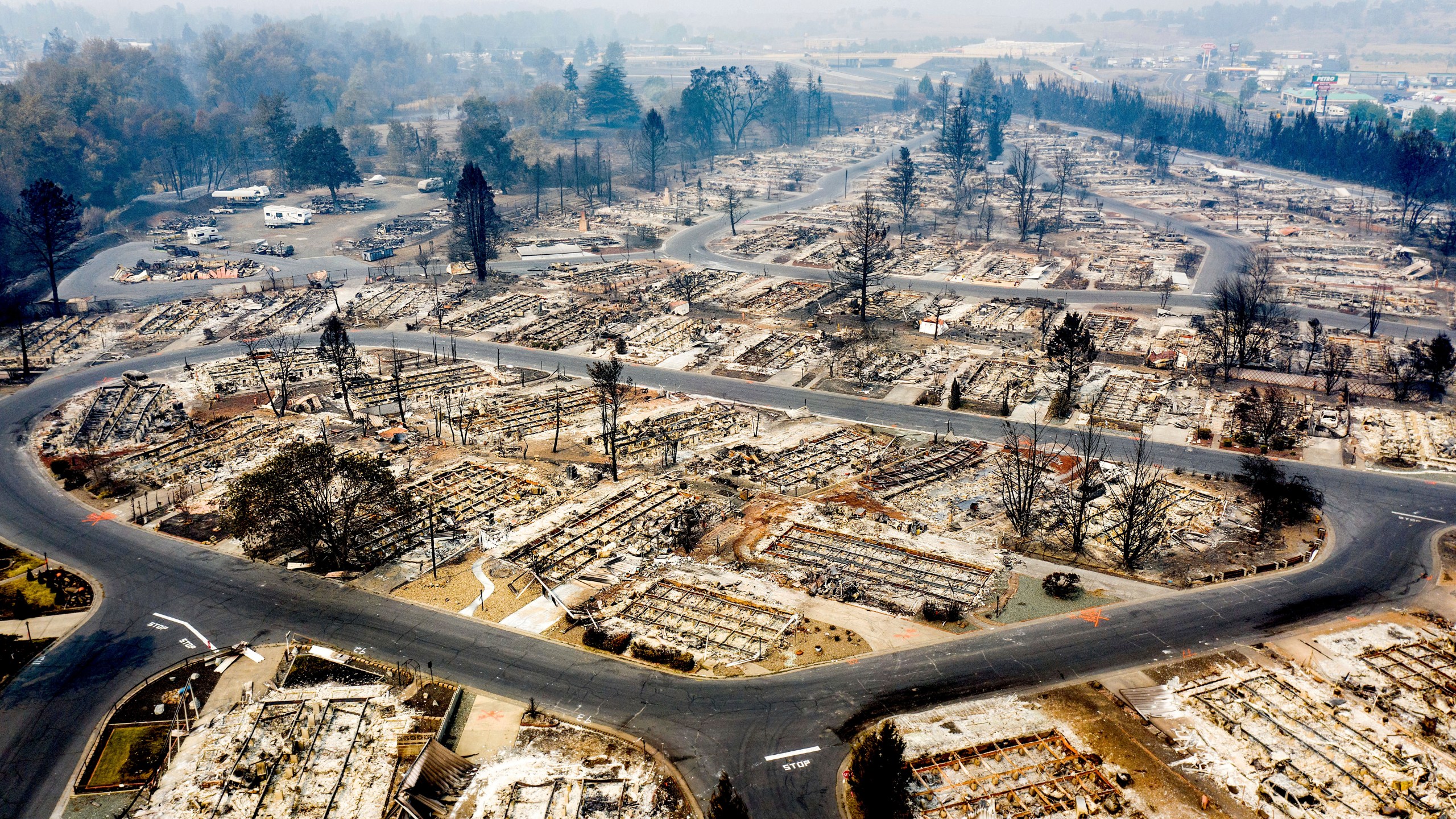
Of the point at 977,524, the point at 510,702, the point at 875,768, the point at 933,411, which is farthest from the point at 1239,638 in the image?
the point at 510,702

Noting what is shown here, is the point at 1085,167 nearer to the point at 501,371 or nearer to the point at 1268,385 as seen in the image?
the point at 1268,385

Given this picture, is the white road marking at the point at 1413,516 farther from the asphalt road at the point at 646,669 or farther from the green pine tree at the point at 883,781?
the green pine tree at the point at 883,781

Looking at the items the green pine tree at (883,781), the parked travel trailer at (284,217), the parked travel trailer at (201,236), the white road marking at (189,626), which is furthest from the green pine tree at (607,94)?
the green pine tree at (883,781)

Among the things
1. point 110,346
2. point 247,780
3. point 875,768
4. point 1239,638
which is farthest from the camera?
point 110,346

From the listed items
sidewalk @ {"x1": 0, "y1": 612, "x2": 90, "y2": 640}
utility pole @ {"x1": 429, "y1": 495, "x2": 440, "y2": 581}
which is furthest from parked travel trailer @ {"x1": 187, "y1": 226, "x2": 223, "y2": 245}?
utility pole @ {"x1": 429, "y1": 495, "x2": 440, "y2": 581}

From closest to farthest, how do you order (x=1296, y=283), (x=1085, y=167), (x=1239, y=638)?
(x=1239, y=638), (x=1296, y=283), (x=1085, y=167)

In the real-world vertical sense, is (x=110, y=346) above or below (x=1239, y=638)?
above

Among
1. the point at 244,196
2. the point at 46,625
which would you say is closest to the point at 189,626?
the point at 46,625

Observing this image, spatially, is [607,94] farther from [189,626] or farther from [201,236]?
[189,626]
